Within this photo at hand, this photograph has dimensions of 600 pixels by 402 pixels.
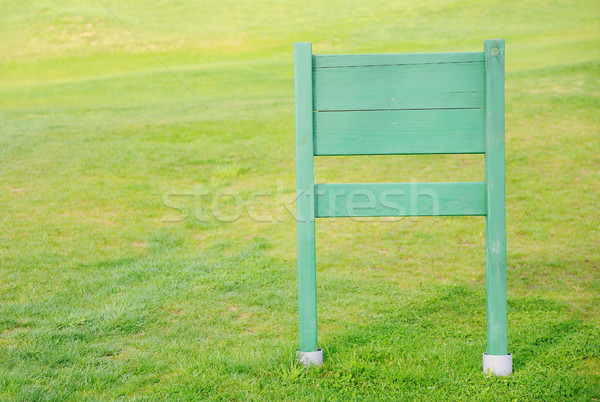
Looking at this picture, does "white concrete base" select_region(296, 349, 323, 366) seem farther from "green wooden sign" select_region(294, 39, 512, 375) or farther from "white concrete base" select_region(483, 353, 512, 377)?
"white concrete base" select_region(483, 353, 512, 377)

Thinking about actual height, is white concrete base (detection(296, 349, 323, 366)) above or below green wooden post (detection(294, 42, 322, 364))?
below

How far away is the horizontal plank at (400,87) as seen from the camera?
405cm

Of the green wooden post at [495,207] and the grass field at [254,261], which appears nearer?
the green wooden post at [495,207]

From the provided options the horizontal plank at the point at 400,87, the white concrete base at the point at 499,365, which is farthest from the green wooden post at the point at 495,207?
the horizontal plank at the point at 400,87

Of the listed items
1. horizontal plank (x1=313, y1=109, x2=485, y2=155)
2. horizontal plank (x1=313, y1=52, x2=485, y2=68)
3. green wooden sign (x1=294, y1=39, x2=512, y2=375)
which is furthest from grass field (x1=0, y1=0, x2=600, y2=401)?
horizontal plank (x1=313, y1=52, x2=485, y2=68)

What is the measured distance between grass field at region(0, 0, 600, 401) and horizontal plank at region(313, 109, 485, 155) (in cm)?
154

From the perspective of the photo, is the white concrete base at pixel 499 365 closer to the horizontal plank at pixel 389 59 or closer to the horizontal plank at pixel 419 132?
the horizontal plank at pixel 419 132

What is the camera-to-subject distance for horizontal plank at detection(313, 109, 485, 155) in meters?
4.09

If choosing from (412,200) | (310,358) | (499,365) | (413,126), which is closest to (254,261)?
(310,358)

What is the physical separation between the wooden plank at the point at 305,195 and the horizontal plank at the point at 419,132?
34 cm

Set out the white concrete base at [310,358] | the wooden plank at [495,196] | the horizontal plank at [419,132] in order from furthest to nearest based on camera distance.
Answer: the white concrete base at [310,358] < the horizontal plank at [419,132] < the wooden plank at [495,196]

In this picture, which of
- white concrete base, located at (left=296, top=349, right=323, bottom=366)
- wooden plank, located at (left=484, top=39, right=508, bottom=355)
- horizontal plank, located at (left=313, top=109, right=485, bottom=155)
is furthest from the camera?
white concrete base, located at (left=296, top=349, right=323, bottom=366)

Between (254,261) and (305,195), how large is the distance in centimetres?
284

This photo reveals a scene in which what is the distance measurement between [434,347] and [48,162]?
909cm
